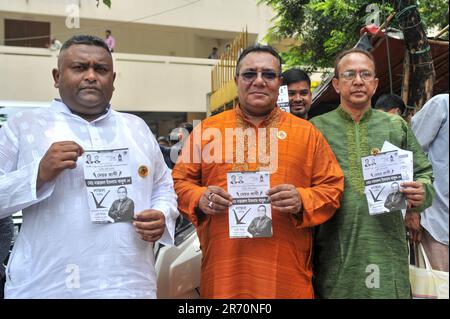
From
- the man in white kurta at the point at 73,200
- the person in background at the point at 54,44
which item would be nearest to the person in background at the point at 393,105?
the man in white kurta at the point at 73,200

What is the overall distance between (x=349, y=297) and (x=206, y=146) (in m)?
0.97

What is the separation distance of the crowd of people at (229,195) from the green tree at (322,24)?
5173 millimetres

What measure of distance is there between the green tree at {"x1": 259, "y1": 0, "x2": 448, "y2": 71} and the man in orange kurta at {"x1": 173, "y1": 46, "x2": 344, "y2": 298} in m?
5.30

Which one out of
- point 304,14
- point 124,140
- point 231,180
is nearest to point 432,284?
point 231,180

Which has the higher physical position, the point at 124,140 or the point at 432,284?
the point at 124,140

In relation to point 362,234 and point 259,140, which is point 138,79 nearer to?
point 259,140

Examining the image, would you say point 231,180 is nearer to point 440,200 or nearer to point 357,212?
point 357,212

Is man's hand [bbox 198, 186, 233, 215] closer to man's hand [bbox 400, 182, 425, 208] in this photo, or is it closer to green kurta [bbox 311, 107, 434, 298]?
green kurta [bbox 311, 107, 434, 298]

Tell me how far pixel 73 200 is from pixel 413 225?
5.48ft

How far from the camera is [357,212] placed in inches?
94.4

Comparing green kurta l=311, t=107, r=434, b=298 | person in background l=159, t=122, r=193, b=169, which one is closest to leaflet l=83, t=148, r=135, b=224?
green kurta l=311, t=107, r=434, b=298

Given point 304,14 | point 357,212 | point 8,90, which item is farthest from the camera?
point 8,90

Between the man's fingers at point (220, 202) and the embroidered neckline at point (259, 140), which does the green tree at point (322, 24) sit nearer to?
the embroidered neckline at point (259, 140)

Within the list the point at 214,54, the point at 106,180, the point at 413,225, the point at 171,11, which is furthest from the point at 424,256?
the point at 214,54
